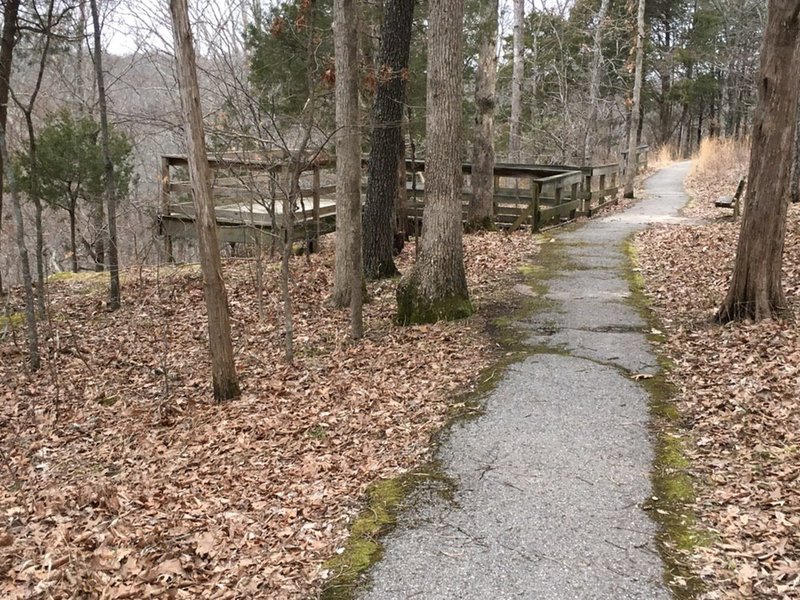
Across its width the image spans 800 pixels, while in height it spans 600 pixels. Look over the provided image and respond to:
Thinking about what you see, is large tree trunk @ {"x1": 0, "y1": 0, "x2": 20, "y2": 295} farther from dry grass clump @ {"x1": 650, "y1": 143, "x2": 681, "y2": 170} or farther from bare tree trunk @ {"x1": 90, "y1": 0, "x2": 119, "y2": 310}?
dry grass clump @ {"x1": 650, "y1": 143, "x2": 681, "y2": 170}

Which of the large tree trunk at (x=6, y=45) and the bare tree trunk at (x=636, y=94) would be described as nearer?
the large tree trunk at (x=6, y=45)

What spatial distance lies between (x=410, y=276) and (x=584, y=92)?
2238 centimetres

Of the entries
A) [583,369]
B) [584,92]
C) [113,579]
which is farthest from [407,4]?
[584,92]

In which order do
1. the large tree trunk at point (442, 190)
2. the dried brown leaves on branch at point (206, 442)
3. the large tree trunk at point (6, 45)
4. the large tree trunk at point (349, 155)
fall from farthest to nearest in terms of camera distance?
the large tree trunk at point (6, 45)
the large tree trunk at point (442, 190)
the large tree trunk at point (349, 155)
the dried brown leaves on branch at point (206, 442)

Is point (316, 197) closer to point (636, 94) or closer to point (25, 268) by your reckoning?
point (25, 268)

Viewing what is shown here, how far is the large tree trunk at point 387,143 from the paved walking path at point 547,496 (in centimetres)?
387

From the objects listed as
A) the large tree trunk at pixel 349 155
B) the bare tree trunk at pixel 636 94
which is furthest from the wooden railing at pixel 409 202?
the bare tree trunk at pixel 636 94

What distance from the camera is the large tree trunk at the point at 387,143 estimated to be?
10094mm

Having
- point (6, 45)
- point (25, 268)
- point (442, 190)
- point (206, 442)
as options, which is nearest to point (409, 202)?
point (442, 190)

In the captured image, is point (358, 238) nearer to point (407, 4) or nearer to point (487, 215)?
point (407, 4)

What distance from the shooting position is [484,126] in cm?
1388

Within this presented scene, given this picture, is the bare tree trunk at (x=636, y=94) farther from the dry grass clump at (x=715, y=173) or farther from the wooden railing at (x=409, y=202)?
the wooden railing at (x=409, y=202)

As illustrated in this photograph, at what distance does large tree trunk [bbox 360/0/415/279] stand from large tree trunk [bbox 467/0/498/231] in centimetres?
339

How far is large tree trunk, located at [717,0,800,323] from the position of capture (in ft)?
20.8
